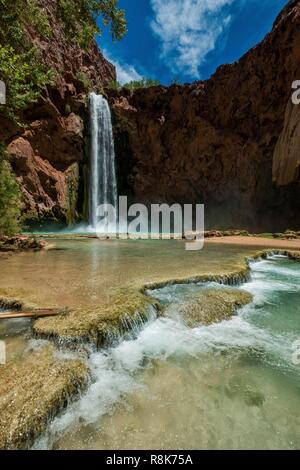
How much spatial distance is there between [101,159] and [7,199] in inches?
948

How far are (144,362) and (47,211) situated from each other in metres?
27.6

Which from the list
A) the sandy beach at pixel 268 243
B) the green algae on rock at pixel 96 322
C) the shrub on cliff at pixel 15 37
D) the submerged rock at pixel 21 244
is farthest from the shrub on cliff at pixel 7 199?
the sandy beach at pixel 268 243

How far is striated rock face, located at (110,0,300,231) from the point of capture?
85.5ft

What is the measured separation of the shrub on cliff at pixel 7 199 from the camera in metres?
11.0

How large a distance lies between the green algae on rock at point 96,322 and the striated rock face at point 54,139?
83.6 ft

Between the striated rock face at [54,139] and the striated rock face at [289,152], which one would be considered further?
the striated rock face at [54,139]

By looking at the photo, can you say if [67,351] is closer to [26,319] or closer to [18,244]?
[26,319]

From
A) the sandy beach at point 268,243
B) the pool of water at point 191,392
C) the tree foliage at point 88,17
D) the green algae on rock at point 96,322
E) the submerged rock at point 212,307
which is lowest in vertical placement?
the pool of water at point 191,392

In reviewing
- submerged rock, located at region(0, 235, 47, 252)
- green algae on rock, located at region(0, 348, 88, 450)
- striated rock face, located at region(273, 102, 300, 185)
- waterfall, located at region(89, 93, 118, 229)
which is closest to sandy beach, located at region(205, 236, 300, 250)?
striated rock face, located at region(273, 102, 300, 185)

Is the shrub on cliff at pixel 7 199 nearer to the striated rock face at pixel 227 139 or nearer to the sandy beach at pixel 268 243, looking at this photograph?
the sandy beach at pixel 268 243

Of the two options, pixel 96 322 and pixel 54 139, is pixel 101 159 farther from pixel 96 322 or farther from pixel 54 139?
pixel 96 322

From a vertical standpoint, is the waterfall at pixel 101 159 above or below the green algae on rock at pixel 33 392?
above

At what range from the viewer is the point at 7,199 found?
11.2 m

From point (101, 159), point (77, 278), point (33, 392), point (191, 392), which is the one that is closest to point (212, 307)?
point (191, 392)
